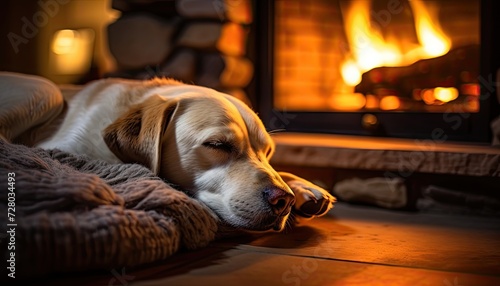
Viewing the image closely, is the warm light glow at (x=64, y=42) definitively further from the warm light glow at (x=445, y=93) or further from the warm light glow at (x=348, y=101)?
the warm light glow at (x=445, y=93)

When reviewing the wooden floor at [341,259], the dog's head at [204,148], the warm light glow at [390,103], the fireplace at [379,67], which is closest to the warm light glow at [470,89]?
the fireplace at [379,67]

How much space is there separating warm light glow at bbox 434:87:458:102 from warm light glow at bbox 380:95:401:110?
0.61 ft

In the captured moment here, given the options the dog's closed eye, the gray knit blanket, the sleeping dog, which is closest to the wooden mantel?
the sleeping dog

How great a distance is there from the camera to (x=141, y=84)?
7.41 feet

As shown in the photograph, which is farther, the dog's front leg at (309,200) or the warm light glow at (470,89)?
the warm light glow at (470,89)

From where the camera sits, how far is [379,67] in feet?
9.66

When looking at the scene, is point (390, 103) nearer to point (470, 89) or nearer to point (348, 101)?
point (348, 101)

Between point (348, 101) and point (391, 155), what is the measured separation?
670 mm

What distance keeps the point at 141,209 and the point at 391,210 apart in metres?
1.37

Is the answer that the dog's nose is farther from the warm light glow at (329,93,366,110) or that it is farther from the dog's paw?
the warm light glow at (329,93,366,110)

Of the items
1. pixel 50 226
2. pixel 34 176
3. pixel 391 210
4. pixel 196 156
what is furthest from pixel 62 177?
pixel 391 210

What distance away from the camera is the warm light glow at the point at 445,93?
2703 millimetres

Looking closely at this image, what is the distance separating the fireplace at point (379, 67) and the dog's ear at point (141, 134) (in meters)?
1.25

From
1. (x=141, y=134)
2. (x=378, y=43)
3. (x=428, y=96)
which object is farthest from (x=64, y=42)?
(x=141, y=134)
